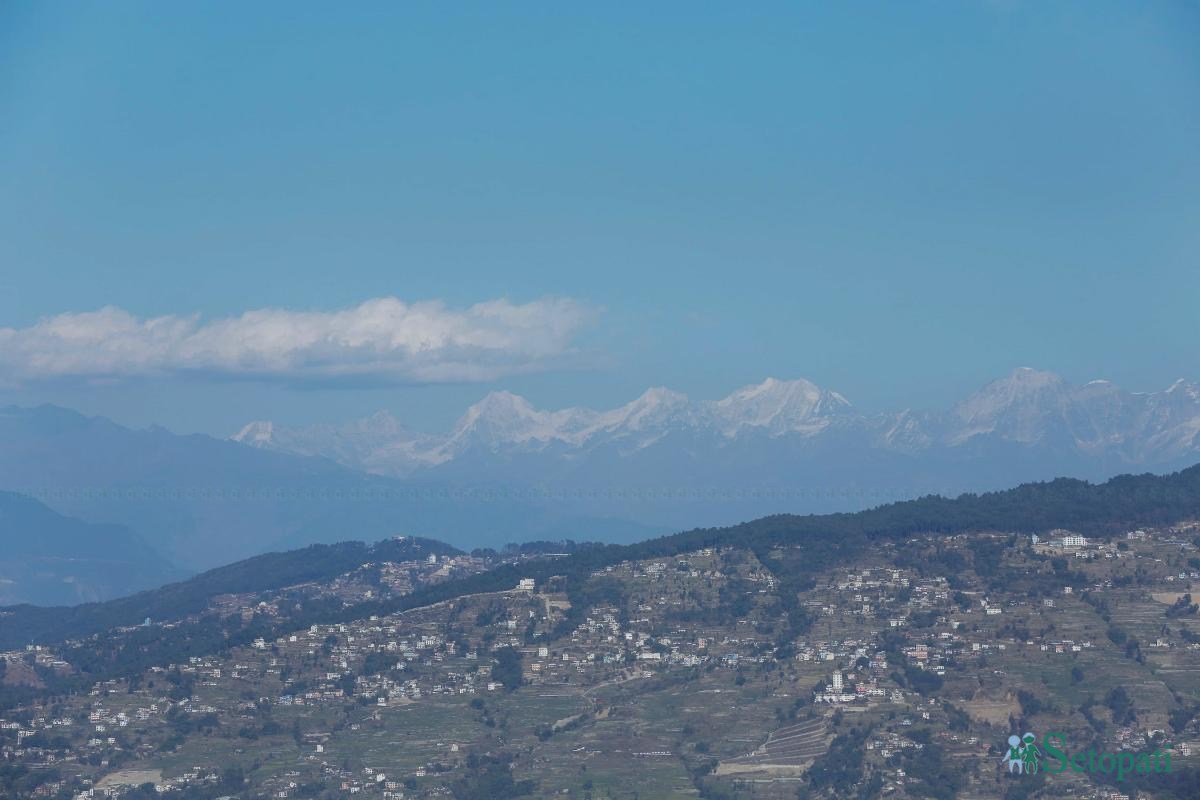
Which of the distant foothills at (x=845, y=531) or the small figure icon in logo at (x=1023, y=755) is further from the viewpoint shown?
the distant foothills at (x=845, y=531)

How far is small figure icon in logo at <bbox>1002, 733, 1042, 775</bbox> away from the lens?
62.4 m

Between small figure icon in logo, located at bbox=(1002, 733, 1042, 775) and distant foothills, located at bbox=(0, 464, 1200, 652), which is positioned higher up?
distant foothills, located at bbox=(0, 464, 1200, 652)

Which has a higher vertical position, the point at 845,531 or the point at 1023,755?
the point at 845,531

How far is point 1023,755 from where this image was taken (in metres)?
63.3

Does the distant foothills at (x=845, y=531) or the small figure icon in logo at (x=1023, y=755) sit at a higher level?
the distant foothills at (x=845, y=531)

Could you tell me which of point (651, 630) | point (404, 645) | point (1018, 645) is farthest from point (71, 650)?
point (1018, 645)

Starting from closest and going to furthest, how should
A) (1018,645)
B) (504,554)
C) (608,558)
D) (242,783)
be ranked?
(242,783) → (1018,645) → (608,558) → (504,554)

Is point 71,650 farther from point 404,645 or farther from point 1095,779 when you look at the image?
point 1095,779

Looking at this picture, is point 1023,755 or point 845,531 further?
point 845,531

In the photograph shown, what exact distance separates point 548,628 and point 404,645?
7.75m

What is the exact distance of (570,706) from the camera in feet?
251

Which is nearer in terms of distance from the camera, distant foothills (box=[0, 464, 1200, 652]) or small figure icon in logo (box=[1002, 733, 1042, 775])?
small figure icon in logo (box=[1002, 733, 1042, 775])

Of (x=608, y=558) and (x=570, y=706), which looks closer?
(x=570, y=706)

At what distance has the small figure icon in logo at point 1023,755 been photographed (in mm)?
62438
